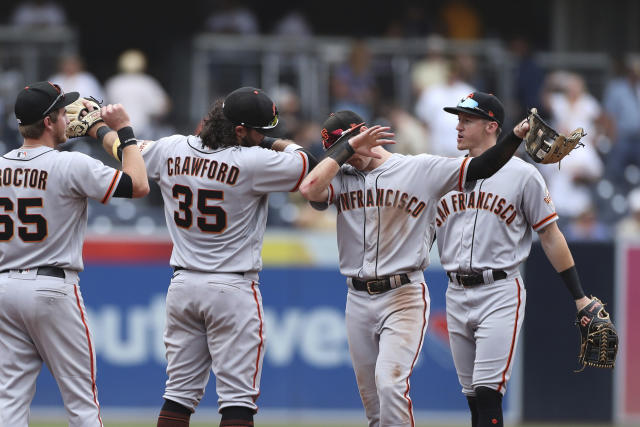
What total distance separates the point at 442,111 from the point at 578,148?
179 centimetres

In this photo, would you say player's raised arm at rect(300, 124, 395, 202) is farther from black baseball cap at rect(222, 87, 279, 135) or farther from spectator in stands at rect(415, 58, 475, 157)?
spectator in stands at rect(415, 58, 475, 157)

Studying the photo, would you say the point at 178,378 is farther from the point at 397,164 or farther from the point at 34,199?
the point at 397,164

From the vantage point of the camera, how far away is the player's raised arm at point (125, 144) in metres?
6.40

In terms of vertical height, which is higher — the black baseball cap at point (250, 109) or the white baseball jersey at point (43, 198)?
the black baseball cap at point (250, 109)

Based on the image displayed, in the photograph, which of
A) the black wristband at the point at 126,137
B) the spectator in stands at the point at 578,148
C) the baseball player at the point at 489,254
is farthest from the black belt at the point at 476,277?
the spectator in stands at the point at 578,148

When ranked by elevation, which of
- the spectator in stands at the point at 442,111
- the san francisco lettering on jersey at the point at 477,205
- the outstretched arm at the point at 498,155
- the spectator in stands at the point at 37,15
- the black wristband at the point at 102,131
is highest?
the spectator in stands at the point at 37,15

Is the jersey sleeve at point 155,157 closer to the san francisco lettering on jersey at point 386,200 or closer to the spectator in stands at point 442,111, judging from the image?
the san francisco lettering on jersey at point 386,200

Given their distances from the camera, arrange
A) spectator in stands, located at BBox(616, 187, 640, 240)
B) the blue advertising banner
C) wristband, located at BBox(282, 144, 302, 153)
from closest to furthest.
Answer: wristband, located at BBox(282, 144, 302, 153)
the blue advertising banner
spectator in stands, located at BBox(616, 187, 640, 240)

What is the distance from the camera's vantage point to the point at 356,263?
6934 millimetres

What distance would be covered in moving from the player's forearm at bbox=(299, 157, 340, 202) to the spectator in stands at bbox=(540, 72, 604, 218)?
685 cm

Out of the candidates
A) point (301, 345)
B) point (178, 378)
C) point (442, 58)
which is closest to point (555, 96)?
point (442, 58)

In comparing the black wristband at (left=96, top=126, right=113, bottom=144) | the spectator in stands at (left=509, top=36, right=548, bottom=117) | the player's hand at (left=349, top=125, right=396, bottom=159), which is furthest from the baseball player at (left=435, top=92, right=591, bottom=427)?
the spectator in stands at (left=509, top=36, right=548, bottom=117)

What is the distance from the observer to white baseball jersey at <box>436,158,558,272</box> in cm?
713

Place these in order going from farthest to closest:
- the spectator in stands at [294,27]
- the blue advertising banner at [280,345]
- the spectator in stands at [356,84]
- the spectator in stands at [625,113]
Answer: the spectator in stands at [294,27] → the spectator in stands at [625,113] → the spectator in stands at [356,84] → the blue advertising banner at [280,345]
